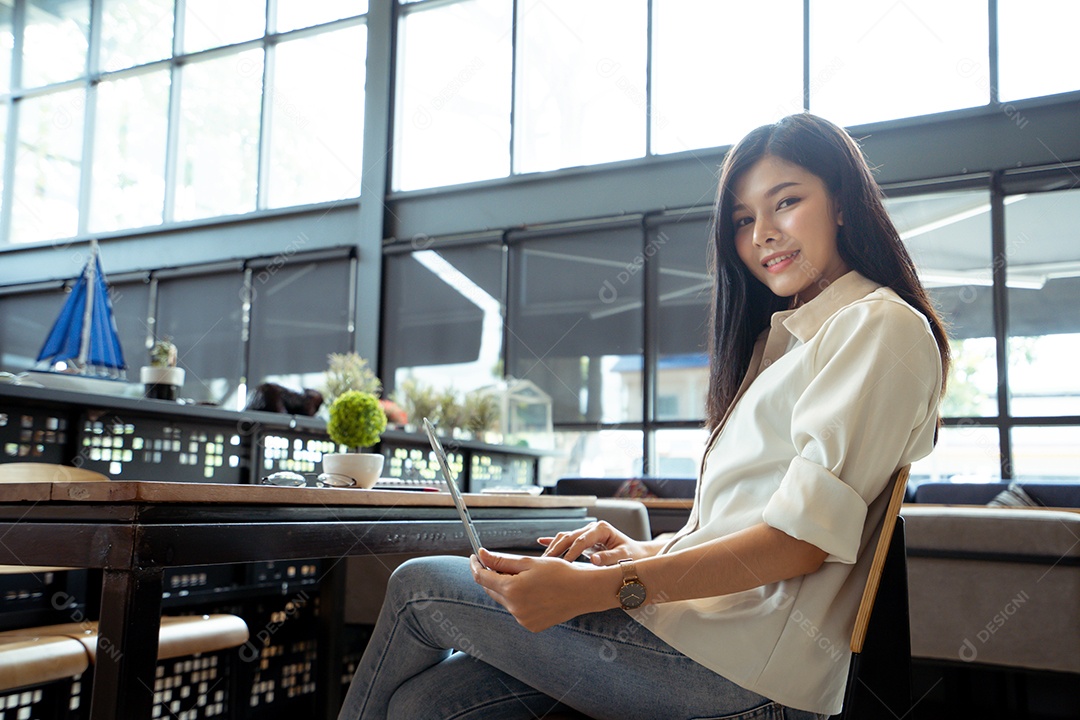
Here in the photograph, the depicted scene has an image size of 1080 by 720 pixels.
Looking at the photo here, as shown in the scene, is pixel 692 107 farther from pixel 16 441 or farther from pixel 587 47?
pixel 16 441

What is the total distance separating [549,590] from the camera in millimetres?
969

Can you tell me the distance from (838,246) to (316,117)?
750 cm

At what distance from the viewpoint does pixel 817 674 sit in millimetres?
984

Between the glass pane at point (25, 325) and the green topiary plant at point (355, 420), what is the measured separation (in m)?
7.67

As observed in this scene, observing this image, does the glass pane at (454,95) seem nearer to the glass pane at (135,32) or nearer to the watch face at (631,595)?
the glass pane at (135,32)

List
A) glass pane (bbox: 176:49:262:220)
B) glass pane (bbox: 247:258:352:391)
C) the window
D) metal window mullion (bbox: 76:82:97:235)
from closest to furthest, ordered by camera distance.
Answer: glass pane (bbox: 247:258:352:391) < the window < glass pane (bbox: 176:49:262:220) < metal window mullion (bbox: 76:82:97:235)

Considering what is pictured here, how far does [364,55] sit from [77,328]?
170 inches

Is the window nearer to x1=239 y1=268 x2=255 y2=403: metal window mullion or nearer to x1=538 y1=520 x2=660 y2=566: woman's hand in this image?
x1=239 y1=268 x2=255 y2=403: metal window mullion

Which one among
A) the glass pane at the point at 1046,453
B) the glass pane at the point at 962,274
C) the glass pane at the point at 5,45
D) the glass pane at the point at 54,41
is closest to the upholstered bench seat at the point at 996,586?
the glass pane at the point at 1046,453

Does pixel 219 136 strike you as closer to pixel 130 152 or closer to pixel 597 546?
pixel 130 152

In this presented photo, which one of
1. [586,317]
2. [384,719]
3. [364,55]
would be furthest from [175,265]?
[384,719]

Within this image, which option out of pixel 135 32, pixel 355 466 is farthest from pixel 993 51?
pixel 135 32

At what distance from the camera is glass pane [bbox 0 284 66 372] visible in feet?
28.4

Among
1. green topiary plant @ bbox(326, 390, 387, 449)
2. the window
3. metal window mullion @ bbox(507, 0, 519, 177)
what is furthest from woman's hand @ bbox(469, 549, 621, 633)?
the window
